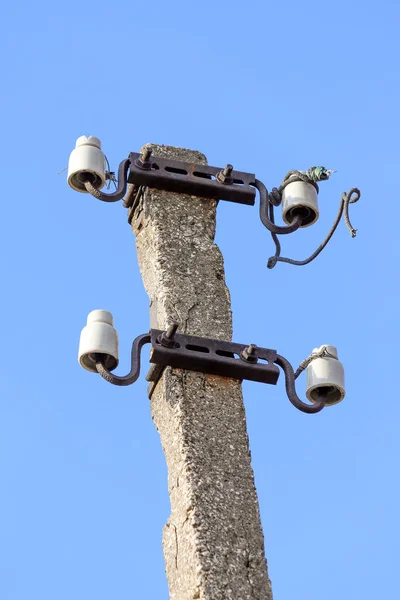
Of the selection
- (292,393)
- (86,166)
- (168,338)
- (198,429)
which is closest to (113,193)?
(86,166)

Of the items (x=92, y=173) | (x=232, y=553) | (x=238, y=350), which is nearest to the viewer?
(x=232, y=553)

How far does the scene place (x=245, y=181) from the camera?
7.93 meters

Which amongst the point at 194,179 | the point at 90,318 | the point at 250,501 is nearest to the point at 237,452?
the point at 250,501

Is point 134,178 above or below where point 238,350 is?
above

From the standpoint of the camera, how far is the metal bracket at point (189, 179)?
25.4 feet

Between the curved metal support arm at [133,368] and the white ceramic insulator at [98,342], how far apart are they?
0.13ft

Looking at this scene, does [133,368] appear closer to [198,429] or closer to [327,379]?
[198,429]

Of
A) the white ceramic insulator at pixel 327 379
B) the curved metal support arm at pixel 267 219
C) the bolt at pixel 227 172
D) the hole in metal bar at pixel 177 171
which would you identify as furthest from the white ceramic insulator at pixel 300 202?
the white ceramic insulator at pixel 327 379

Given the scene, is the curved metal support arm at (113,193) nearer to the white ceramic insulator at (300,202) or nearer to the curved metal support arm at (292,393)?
the white ceramic insulator at (300,202)

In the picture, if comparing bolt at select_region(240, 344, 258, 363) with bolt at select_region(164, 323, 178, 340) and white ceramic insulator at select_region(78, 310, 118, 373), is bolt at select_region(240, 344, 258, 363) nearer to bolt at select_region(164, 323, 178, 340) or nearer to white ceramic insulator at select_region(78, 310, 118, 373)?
bolt at select_region(164, 323, 178, 340)

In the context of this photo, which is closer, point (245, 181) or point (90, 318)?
point (90, 318)

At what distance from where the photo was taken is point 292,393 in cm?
727

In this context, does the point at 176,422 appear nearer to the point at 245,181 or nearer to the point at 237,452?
the point at 237,452

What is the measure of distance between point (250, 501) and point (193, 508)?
0.26m
